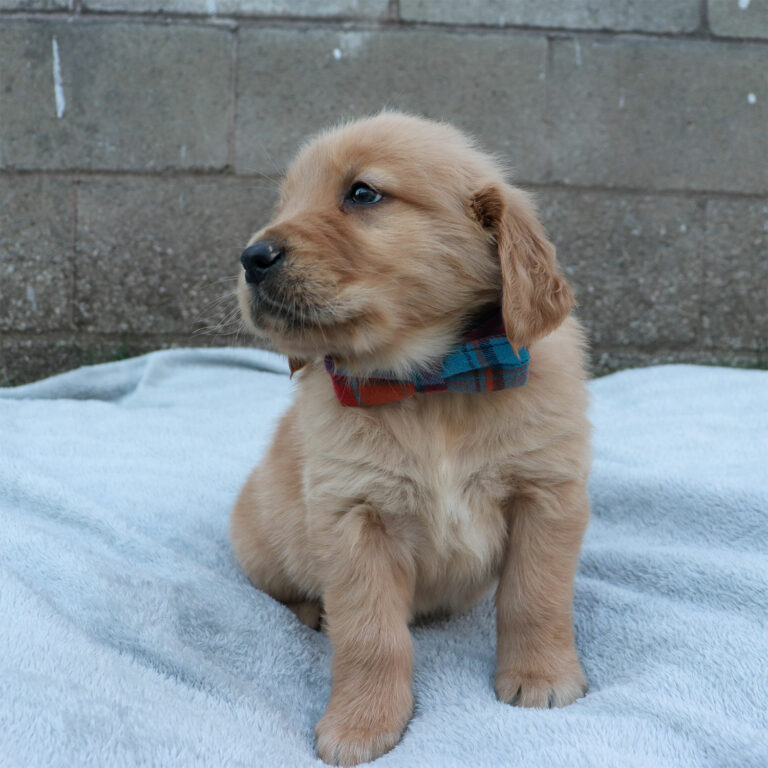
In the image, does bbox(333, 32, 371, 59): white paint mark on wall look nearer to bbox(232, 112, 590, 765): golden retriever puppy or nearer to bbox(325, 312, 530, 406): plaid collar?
bbox(232, 112, 590, 765): golden retriever puppy

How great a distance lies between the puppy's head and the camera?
1529 mm

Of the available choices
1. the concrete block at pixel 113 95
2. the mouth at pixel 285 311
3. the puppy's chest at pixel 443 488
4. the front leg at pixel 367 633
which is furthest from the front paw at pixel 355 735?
the concrete block at pixel 113 95

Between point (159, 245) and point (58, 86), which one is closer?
point (58, 86)

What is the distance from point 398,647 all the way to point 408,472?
337mm

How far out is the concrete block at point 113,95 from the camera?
3.85 meters

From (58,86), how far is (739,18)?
3.31 metres

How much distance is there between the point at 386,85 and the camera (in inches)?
155

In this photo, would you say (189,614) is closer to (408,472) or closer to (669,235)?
(408,472)

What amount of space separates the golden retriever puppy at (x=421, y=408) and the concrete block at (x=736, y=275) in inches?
107

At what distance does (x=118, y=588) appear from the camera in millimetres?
1818

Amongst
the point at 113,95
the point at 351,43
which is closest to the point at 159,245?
the point at 113,95

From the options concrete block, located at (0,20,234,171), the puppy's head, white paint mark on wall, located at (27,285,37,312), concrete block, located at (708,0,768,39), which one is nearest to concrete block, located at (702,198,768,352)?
concrete block, located at (708,0,768,39)

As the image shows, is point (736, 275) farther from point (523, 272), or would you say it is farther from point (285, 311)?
point (285, 311)

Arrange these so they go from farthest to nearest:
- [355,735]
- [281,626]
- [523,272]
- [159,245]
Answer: [159,245]
[281,626]
[523,272]
[355,735]
